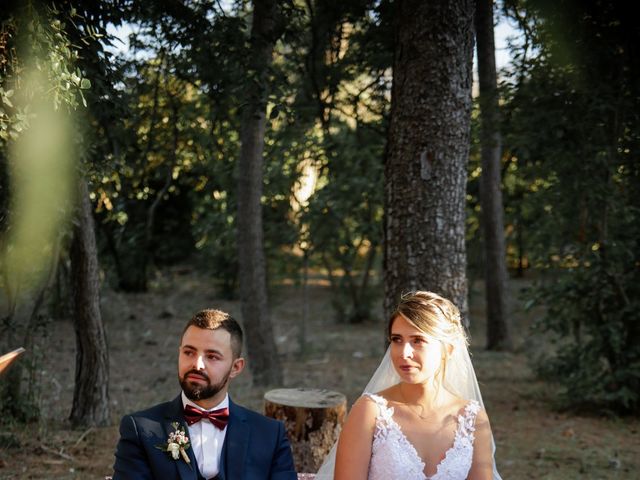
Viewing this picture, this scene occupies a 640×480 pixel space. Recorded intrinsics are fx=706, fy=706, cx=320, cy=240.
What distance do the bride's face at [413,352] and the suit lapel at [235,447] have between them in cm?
80

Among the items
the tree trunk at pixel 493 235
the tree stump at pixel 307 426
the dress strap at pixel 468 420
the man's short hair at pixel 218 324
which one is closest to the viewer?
the man's short hair at pixel 218 324

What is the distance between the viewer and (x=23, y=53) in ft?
14.0

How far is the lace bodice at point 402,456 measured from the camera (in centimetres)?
340

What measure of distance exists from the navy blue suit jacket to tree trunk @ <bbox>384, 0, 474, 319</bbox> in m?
2.12

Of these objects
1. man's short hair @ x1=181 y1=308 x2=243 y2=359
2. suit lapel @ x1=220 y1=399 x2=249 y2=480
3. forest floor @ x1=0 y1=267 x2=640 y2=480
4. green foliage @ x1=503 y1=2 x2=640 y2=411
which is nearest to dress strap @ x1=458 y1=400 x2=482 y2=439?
suit lapel @ x1=220 y1=399 x2=249 y2=480

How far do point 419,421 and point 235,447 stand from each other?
0.92 m

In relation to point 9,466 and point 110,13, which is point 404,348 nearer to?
point 110,13

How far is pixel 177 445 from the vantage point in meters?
3.17

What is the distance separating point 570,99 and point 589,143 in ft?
1.67

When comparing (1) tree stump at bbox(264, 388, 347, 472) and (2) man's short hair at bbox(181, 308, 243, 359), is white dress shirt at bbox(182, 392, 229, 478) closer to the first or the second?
(2) man's short hair at bbox(181, 308, 243, 359)

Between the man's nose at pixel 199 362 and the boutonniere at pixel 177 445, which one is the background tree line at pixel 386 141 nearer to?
the man's nose at pixel 199 362

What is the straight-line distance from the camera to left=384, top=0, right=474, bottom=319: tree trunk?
504 centimetres

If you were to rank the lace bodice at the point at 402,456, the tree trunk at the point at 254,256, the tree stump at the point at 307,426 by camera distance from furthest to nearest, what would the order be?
the tree trunk at the point at 254,256, the tree stump at the point at 307,426, the lace bodice at the point at 402,456

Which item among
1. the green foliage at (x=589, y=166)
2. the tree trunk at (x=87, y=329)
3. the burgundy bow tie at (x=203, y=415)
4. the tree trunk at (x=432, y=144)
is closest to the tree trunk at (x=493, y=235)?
the green foliage at (x=589, y=166)
